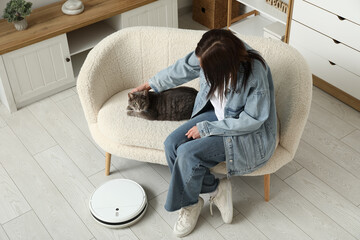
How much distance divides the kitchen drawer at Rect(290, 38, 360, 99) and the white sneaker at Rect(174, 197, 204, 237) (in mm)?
1267

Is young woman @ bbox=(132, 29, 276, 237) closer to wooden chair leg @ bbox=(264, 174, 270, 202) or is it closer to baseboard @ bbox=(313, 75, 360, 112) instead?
wooden chair leg @ bbox=(264, 174, 270, 202)

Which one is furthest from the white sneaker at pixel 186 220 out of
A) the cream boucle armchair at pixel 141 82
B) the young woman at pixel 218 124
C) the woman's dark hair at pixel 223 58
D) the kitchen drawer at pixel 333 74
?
the kitchen drawer at pixel 333 74

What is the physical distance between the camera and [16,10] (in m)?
2.83

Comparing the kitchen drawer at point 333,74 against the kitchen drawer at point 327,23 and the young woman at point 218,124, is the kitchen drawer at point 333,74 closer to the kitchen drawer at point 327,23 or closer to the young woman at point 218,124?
the kitchen drawer at point 327,23

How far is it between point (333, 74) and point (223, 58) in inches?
53.1

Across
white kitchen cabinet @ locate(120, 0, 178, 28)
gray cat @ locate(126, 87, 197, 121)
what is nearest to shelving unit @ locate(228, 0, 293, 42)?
white kitchen cabinet @ locate(120, 0, 178, 28)

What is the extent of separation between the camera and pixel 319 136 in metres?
2.71

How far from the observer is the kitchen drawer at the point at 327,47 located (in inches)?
109

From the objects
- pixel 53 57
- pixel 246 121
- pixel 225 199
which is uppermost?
pixel 246 121

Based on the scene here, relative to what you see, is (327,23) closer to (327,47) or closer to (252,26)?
(327,47)

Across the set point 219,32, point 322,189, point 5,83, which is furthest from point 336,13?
point 5,83

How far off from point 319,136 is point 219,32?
46.1 inches

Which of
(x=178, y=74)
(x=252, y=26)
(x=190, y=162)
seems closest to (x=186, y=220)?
(x=190, y=162)

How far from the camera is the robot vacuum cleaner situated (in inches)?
87.3
